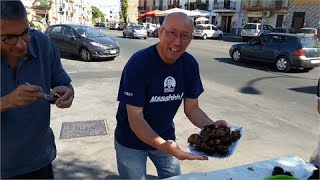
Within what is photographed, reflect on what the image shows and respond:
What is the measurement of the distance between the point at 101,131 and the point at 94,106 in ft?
5.17

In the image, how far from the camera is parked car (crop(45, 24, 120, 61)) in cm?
1402

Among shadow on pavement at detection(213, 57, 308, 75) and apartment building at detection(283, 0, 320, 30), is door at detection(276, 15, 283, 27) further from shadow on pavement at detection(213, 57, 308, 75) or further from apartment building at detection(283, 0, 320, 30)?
shadow on pavement at detection(213, 57, 308, 75)

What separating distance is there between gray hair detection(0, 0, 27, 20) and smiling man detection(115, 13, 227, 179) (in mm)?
845

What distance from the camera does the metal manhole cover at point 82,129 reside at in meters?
5.33

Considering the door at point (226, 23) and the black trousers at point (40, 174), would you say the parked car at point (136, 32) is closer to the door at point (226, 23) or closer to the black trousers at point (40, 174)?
the door at point (226, 23)

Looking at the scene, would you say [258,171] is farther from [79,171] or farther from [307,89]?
[307,89]

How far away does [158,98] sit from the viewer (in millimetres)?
2473

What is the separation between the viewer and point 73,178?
12.9 ft

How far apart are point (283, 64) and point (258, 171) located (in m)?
11.5

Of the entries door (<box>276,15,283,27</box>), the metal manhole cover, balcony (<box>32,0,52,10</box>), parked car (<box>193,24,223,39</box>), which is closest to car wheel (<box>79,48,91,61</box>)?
the metal manhole cover

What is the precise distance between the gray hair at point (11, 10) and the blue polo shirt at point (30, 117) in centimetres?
26

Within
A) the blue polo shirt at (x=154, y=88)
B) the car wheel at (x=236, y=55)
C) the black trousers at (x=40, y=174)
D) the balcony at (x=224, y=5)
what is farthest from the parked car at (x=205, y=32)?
the black trousers at (x=40, y=174)

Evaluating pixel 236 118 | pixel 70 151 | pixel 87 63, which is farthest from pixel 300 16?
pixel 70 151

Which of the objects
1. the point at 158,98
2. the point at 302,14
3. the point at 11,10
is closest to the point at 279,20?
the point at 302,14
